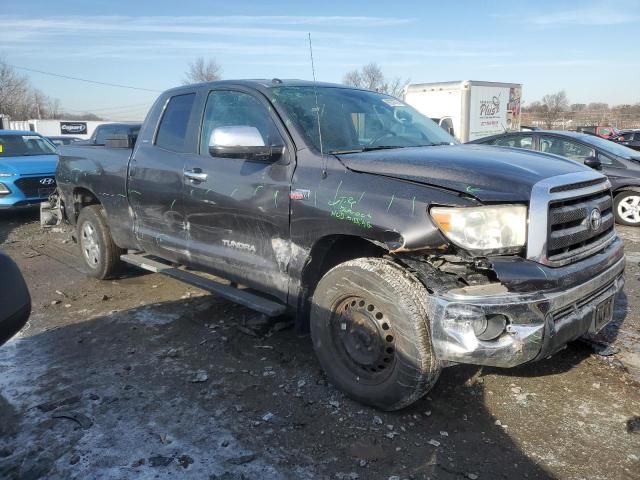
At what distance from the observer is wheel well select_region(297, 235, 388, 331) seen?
332 cm

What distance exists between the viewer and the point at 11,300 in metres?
2.18

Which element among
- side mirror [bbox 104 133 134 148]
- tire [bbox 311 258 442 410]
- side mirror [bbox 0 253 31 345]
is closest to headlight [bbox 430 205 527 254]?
tire [bbox 311 258 442 410]

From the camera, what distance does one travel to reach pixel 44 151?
1135 cm

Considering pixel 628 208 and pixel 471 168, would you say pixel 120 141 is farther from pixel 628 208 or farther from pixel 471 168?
pixel 628 208

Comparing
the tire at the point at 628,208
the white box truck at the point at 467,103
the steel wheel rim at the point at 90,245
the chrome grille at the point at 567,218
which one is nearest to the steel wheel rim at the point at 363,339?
the chrome grille at the point at 567,218

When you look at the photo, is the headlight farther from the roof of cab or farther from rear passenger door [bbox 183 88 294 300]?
the roof of cab

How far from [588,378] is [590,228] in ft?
3.70

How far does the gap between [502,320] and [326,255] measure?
48.0 inches

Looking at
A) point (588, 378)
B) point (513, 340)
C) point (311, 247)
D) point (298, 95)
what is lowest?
point (588, 378)

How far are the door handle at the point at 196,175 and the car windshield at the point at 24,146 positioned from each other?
8406mm

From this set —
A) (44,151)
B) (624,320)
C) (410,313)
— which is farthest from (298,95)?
(44,151)

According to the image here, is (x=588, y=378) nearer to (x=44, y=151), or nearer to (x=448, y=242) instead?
(x=448, y=242)

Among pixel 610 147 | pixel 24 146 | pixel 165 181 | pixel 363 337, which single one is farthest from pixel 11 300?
pixel 24 146

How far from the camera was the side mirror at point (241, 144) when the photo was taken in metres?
3.45
